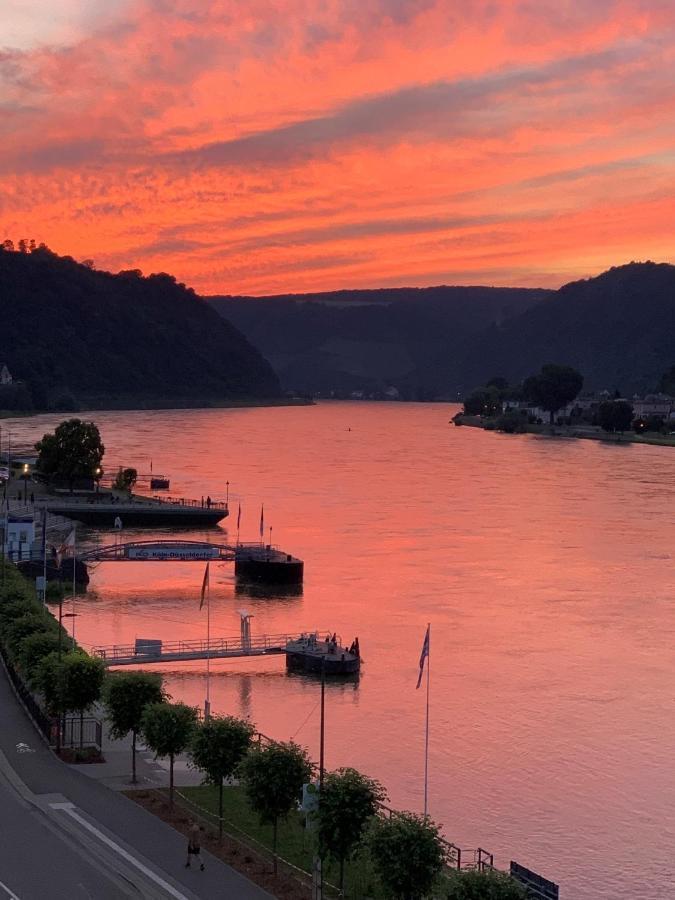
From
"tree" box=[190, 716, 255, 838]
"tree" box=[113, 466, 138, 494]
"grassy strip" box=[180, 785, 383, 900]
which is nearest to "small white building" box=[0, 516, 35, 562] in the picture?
"grassy strip" box=[180, 785, 383, 900]

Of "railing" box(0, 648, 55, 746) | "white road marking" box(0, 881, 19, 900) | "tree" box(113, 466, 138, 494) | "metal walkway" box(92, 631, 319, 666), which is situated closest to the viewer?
"white road marking" box(0, 881, 19, 900)

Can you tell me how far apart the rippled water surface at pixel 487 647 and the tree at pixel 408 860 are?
6.23 metres

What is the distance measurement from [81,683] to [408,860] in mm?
10935

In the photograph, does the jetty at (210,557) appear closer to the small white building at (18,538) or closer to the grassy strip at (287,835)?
the small white building at (18,538)

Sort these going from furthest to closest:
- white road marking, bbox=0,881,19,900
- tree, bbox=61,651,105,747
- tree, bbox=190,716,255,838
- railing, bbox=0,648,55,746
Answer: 1. railing, bbox=0,648,55,746
2. tree, bbox=61,651,105,747
3. tree, bbox=190,716,255,838
4. white road marking, bbox=0,881,19,900

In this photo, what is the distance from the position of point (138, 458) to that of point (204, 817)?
3957 inches

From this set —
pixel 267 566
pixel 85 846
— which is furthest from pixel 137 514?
pixel 85 846

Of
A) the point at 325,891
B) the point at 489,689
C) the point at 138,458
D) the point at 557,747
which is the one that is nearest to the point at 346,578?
the point at 489,689

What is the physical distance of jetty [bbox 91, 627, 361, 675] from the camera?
3719 cm

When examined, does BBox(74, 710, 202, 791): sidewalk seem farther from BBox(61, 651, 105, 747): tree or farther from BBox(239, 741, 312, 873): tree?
BBox(239, 741, 312, 873): tree

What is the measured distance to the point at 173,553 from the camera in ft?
181

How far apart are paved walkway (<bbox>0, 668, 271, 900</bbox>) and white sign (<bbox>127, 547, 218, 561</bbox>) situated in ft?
98.4

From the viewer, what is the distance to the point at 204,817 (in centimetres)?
2259

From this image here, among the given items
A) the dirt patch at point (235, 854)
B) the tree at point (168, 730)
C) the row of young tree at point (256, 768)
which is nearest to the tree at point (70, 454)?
the row of young tree at point (256, 768)
